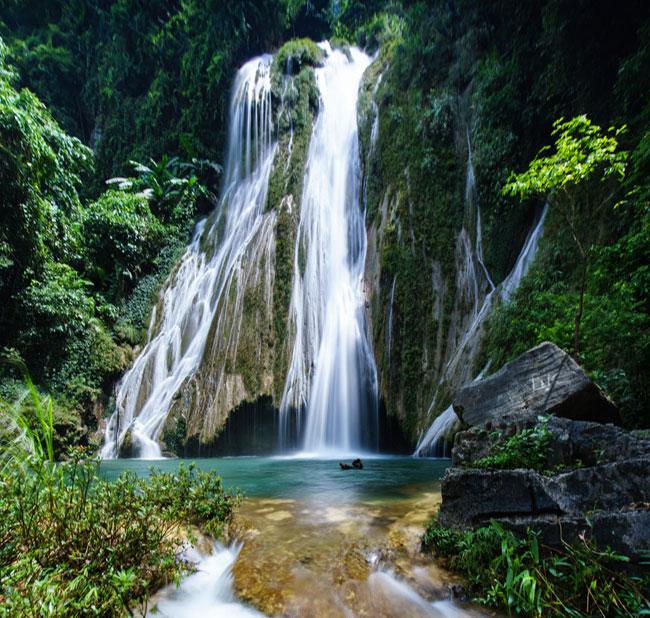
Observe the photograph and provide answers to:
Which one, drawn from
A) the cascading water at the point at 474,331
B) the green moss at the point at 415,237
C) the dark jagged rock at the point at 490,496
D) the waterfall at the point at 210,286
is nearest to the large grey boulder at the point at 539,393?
the dark jagged rock at the point at 490,496

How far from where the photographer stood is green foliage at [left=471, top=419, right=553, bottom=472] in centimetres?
304

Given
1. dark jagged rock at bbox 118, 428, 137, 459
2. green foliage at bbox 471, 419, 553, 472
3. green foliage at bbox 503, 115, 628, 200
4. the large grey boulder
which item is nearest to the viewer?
green foliage at bbox 471, 419, 553, 472

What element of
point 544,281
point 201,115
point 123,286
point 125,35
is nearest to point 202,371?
point 123,286

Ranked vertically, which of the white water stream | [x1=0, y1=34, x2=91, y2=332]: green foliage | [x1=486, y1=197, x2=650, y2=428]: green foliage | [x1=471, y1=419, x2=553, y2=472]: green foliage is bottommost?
the white water stream

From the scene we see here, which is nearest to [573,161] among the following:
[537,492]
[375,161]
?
[537,492]

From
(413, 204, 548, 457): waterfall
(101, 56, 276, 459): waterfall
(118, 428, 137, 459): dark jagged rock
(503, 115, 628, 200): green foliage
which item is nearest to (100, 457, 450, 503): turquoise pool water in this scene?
(413, 204, 548, 457): waterfall

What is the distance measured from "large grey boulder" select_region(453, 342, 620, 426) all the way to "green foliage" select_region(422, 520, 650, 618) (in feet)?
3.88

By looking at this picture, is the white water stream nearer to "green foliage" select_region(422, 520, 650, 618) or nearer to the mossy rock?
"green foliage" select_region(422, 520, 650, 618)

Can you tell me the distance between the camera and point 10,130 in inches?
372

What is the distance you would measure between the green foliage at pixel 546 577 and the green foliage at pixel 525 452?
0.52 metres

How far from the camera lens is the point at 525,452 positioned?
311 cm

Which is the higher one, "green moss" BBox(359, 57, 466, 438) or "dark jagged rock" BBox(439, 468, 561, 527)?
"green moss" BBox(359, 57, 466, 438)

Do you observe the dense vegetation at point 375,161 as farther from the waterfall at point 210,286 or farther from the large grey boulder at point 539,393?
the waterfall at point 210,286

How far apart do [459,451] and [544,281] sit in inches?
198
